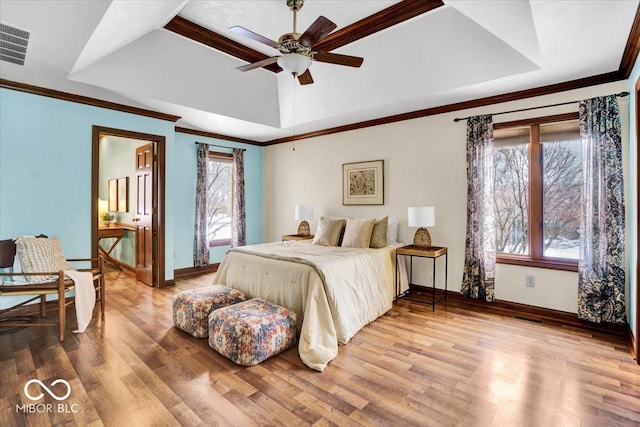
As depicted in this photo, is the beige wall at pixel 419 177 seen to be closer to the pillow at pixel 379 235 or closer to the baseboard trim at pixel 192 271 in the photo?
the pillow at pixel 379 235

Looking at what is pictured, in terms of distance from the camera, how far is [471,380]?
2.31 metres

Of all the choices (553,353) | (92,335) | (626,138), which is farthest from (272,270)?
(626,138)

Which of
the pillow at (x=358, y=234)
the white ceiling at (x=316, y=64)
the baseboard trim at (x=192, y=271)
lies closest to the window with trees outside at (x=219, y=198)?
the baseboard trim at (x=192, y=271)

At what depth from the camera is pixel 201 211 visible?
5520 millimetres

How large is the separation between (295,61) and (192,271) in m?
4.32

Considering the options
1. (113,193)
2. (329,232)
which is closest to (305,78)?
(329,232)

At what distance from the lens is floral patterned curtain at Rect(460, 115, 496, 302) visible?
12.5 ft

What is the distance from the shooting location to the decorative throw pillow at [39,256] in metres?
3.23

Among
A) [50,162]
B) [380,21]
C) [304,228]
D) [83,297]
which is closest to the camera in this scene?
[83,297]

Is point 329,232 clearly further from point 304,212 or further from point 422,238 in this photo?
point 422,238

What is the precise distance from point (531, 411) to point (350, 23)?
3739mm

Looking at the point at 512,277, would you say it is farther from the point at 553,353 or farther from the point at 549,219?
the point at 553,353

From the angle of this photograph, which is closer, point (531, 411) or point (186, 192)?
point (531, 411)

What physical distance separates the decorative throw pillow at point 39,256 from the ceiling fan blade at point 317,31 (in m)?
3.47
